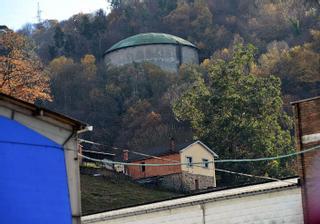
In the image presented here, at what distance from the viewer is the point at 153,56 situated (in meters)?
120

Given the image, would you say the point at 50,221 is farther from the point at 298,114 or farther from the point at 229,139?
the point at 229,139

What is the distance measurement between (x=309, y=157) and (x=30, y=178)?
41.3 feet

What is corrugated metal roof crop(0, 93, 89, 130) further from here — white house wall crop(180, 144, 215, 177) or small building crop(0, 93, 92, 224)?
white house wall crop(180, 144, 215, 177)

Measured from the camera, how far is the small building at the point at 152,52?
119812mm

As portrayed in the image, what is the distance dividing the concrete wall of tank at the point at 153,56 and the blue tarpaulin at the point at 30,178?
104 m

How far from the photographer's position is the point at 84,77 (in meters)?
115

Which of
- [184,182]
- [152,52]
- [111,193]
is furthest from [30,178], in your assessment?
[152,52]

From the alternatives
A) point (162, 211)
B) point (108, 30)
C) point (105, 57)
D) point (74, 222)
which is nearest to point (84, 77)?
point (105, 57)

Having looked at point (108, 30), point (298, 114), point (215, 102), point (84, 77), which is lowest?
point (298, 114)

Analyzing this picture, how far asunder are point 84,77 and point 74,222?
333 feet

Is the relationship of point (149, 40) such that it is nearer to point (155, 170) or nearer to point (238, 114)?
point (238, 114)

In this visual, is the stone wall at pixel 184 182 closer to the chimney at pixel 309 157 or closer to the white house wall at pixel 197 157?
the white house wall at pixel 197 157

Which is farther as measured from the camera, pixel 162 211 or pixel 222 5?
pixel 222 5

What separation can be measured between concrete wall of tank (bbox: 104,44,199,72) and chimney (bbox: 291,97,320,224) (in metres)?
94.3
